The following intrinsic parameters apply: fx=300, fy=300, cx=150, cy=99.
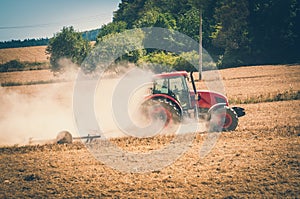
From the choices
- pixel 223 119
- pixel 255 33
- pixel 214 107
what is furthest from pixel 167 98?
pixel 255 33

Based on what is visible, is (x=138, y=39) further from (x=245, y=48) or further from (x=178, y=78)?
(x=178, y=78)

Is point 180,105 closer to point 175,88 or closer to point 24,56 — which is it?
point 175,88

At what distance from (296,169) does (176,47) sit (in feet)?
116

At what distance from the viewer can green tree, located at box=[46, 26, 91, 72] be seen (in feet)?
141

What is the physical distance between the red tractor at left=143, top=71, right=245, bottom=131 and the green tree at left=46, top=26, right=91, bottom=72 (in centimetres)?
3460

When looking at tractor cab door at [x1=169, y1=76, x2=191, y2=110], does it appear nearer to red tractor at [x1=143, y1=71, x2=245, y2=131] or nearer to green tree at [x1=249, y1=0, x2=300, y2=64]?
red tractor at [x1=143, y1=71, x2=245, y2=131]

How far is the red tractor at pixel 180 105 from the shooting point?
1013 cm

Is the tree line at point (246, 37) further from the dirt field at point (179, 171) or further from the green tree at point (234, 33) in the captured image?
the dirt field at point (179, 171)

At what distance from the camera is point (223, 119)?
10.5 metres

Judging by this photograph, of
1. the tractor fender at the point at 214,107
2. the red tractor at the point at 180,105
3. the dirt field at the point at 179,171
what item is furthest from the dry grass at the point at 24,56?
the tractor fender at the point at 214,107

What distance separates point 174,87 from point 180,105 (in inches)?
26.6

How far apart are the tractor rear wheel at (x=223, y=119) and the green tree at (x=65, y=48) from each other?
3547 centimetres

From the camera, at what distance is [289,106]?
14711 millimetres

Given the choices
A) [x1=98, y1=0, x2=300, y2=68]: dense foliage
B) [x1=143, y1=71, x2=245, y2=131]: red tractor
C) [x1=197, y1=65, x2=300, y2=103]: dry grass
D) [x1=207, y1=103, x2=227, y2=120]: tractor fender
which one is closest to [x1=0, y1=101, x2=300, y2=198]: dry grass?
[x1=143, y1=71, x2=245, y2=131]: red tractor
